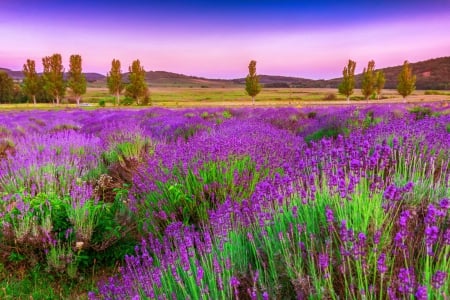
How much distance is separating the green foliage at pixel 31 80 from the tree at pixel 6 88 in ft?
31.3

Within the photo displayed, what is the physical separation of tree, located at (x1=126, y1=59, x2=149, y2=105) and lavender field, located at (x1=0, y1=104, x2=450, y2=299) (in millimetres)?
52547

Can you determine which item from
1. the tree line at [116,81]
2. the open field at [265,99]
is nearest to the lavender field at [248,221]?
the open field at [265,99]

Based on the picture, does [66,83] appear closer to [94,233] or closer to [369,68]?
[369,68]

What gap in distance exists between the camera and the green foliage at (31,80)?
55938 millimetres

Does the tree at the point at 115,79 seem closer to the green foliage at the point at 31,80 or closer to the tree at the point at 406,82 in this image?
the green foliage at the point at 31,80

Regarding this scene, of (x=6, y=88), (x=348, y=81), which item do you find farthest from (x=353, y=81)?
(x=6, y=88)

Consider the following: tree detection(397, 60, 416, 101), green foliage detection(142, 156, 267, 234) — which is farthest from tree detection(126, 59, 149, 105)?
green foliage detection(142, 156, 267, 234)

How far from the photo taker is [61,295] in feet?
9.04

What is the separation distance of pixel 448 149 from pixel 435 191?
1651 millimetres

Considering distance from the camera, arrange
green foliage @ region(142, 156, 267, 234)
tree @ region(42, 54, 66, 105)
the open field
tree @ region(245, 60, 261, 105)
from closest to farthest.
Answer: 1. green foliage @ region(142, 156, 267, 234)
2. the open field
3. tree @ region(42, 54, 66, 105)
4. tree @ region(245, 60, 261, 105)

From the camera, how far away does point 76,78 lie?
56.1 meters

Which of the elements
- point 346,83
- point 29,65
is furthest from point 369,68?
point 29,65

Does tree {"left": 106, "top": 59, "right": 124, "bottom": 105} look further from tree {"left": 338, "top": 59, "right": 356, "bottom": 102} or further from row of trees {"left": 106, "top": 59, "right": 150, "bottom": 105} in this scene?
tree {"left": 338, "top": 59, "right": 356, "bottom": 102}

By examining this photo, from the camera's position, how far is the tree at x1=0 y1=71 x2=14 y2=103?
64.1m
